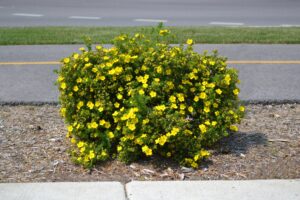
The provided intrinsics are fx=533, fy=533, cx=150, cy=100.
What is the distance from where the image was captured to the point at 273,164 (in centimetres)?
433

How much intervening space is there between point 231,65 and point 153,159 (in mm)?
3760

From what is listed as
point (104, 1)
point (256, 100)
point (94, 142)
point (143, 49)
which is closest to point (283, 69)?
point (256, 100)

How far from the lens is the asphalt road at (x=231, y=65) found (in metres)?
6.31

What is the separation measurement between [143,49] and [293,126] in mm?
1694

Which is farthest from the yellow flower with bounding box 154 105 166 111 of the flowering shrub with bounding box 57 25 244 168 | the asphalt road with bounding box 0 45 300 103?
the asphalt road with bounding box 0 45 300 103

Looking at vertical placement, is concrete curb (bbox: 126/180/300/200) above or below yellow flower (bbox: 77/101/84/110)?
below

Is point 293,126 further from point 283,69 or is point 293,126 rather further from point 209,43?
point 209,43

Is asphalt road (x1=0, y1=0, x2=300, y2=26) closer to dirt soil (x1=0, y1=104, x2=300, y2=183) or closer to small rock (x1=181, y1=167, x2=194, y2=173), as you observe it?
dirt soil (x1=0, y1=104, x2=300, y2=183)

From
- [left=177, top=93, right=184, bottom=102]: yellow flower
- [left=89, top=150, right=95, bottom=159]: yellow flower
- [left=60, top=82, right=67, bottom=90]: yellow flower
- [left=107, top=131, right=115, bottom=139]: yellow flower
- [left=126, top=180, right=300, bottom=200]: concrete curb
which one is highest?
[left=60, top=82, right=67, bottom=90]: yellow flower

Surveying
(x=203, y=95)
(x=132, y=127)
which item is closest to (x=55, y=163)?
(x=132, y=127)

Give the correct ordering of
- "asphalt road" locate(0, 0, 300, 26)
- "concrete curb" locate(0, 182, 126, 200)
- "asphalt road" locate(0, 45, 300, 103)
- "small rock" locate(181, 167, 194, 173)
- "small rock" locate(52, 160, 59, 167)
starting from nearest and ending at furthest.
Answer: "concrete curb" locate(0, 182, 126, 200) → "small rock" locate(181, 167, 194, 173) → "small rock" locate(52, 160, 59, 167) → "asphalt road" locate(0, 45, 300, 103) → "asphalt road" locate(0, 0, 300, 26)

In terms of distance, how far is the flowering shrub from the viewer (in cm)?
427

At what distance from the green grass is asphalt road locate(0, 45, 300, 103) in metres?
0.35

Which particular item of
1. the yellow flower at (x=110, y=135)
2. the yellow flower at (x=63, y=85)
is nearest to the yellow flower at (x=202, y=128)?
the yellow flower at (x=110, y=135)
